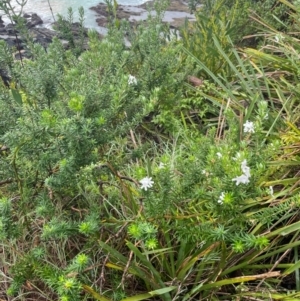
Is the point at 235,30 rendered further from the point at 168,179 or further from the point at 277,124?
the point at 168,179

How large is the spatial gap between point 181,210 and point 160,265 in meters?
0.23

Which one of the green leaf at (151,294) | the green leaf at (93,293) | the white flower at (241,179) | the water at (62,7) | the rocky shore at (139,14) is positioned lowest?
the rocky shore at (139,14)

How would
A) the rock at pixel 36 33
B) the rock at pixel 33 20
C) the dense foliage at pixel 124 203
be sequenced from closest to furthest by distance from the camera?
the dense foliage at pixel 124 203
the rock at pixel 36 33
the rock at pixel 33 20

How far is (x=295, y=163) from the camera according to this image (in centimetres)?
204

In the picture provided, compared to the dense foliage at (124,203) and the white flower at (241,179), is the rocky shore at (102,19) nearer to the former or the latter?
the dense foliage at (124,203)

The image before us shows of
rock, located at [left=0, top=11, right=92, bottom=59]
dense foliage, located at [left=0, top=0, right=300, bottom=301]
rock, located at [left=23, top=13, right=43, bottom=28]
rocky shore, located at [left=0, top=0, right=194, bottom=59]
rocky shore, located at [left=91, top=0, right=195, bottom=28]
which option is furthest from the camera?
rocky shore, located at [left=91, top=0, right=195, bottom=28]

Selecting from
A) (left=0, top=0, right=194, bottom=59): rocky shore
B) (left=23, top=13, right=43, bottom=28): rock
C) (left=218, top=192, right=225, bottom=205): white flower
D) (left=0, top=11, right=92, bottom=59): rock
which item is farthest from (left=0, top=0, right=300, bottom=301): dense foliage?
(left=23, top=13, right=43, bottom=28): rock

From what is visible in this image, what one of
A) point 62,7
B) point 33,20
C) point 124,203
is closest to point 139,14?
point 62,7

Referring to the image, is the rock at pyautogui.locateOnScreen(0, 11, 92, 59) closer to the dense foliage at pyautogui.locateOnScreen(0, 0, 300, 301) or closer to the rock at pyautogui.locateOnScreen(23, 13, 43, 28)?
the rock at pyautogui.locateOnScreen(23, 13, 43, 28)

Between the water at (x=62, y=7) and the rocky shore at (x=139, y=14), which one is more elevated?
the water at (x=62, y=7)

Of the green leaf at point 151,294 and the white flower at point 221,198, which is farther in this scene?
the green leaf at point 151,294

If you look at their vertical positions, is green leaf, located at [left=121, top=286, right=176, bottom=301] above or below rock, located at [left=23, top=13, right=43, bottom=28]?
above

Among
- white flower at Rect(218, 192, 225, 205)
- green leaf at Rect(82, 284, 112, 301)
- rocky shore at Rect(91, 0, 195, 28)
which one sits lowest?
rocky shore at Rect(91, 0, 195, 28)

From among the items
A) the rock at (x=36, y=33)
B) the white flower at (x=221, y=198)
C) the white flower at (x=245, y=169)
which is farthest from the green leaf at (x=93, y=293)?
the rock at (x=36, y=33)
